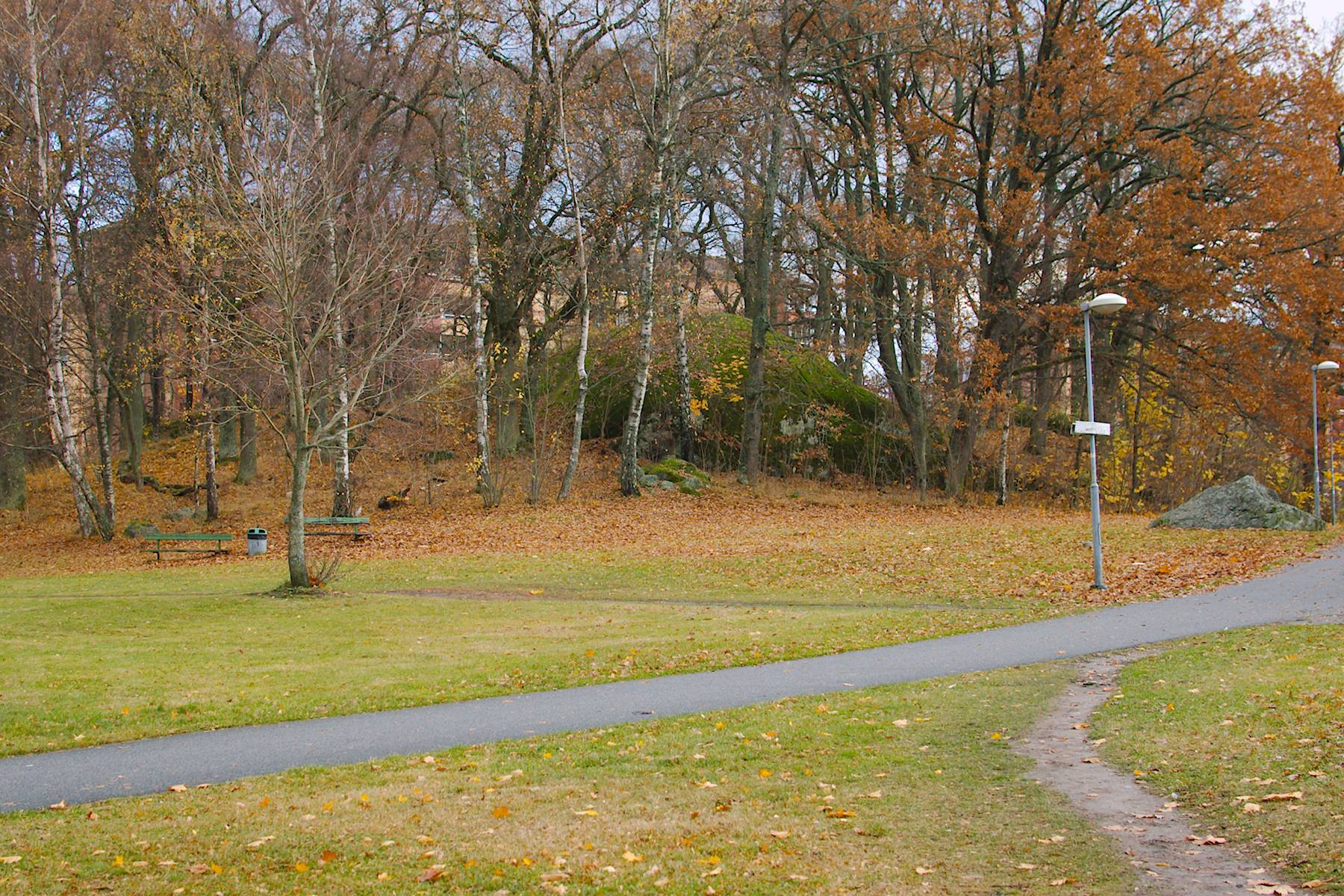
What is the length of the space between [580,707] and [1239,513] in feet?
67.5

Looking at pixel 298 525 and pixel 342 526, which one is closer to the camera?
pixel 298 525

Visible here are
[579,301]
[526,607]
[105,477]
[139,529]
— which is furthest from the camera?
[579,301]

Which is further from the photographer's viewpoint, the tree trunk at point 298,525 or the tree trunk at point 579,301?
the tree trunk at point 579,301

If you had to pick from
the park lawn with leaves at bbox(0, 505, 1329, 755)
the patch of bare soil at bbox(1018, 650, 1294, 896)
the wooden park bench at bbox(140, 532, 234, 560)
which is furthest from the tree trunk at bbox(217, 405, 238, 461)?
the patch of bare soil at bbox(1018, 650, 1294, 896)

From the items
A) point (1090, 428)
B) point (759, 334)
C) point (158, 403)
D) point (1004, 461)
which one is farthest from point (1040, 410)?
point (158, 403)

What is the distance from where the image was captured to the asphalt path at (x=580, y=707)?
27.6ft

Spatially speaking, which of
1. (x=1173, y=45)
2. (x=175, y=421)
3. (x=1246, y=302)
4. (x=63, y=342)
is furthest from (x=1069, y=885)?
(x=175, y=421)

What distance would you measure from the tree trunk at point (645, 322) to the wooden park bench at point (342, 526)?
25.7 ft

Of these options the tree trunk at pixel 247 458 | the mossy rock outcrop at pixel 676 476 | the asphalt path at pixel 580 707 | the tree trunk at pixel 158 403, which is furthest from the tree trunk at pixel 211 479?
the asphalt path at pixel 580 707

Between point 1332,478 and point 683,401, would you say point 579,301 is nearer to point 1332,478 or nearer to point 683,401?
point 683,401

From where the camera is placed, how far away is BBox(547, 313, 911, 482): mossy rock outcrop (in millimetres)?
38031

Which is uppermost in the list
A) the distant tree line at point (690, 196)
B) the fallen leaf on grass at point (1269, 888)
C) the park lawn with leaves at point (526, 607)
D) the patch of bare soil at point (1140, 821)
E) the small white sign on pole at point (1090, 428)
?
the distant tree line at point (690, 196)

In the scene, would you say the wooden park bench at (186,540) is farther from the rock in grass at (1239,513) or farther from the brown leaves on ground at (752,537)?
the rock in grass at (1239,513)

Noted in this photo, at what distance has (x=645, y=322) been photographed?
31406 mm
